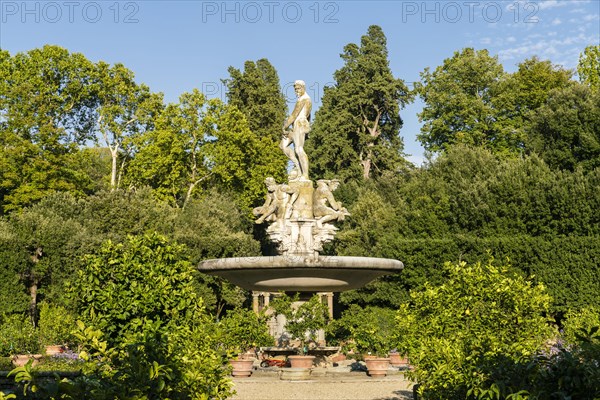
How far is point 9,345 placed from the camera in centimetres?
2033

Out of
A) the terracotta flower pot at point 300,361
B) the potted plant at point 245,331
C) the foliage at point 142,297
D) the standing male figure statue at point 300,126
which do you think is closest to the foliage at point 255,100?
the standing male figure statue at point 300,126

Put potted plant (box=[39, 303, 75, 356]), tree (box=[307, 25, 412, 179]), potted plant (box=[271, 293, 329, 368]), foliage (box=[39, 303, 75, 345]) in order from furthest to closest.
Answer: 1. tree (box=[307, 25, 412, 179])
2. foliage (box=[39, 303, 75, 345])
3. potted plant (box=[39, 303, 75, 356])
4. potted plant (box=[271, 293, 329, 368])

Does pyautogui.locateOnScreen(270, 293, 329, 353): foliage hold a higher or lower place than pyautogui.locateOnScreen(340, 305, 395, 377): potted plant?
higher

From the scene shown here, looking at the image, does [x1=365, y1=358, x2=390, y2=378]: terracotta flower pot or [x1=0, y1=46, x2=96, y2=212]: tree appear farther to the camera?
[x1=0, y1=46, x2=96, y2=212]: tree

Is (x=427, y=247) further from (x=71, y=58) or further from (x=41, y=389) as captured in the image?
(x=41, y=389)

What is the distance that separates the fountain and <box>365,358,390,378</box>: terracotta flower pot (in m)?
1.84

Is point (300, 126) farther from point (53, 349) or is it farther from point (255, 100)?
point (255, 100)

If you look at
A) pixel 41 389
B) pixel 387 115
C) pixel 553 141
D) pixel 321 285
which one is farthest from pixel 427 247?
pixel 41 389

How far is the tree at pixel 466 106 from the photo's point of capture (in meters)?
44.8

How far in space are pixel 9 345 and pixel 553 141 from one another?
27565 millimetres

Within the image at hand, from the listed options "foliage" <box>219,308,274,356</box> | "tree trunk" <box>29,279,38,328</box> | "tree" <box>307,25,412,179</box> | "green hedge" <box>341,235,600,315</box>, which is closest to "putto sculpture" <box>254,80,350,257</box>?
"foliage" <box>219,308,274,356</box>

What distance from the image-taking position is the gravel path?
1370cm

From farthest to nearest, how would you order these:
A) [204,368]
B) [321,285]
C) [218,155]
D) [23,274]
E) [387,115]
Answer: [387,115], [218,155], [23,274], [321,285], [204,368]

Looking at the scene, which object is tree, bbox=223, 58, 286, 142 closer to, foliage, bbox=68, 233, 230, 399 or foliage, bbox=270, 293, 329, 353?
foliage, bbox=270, 293, 329, 353
